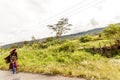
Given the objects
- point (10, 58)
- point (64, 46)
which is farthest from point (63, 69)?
point (64, 46)

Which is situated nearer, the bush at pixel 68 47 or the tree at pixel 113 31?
the bush at pixel 68 47

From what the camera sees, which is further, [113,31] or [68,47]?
[113,31]

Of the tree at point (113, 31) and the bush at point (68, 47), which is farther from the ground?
the tree at point (113, 31)

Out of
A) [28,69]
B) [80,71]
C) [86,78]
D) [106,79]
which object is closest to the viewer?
[106,79]

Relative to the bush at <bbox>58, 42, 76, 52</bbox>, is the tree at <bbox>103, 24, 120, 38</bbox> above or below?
above

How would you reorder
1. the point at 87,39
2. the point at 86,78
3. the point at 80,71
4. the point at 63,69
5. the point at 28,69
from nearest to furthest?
the point at 86,78, the point at 80,71, the point at 63,69, the point at 28,69, the point at 87,39

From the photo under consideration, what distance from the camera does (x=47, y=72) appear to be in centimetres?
1270

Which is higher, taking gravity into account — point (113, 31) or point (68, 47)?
point (113, 31)

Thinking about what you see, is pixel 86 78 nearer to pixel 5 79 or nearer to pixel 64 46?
pixel 5 79

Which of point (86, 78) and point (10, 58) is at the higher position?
point (10, 58)

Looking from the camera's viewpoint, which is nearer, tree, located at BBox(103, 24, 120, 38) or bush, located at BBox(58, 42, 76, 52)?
bush, located at BBox(58, 42, 76, 52)

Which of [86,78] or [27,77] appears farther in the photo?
[27,77]

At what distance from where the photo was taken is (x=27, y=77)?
42.7ft

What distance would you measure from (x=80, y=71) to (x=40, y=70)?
10.5 ft
